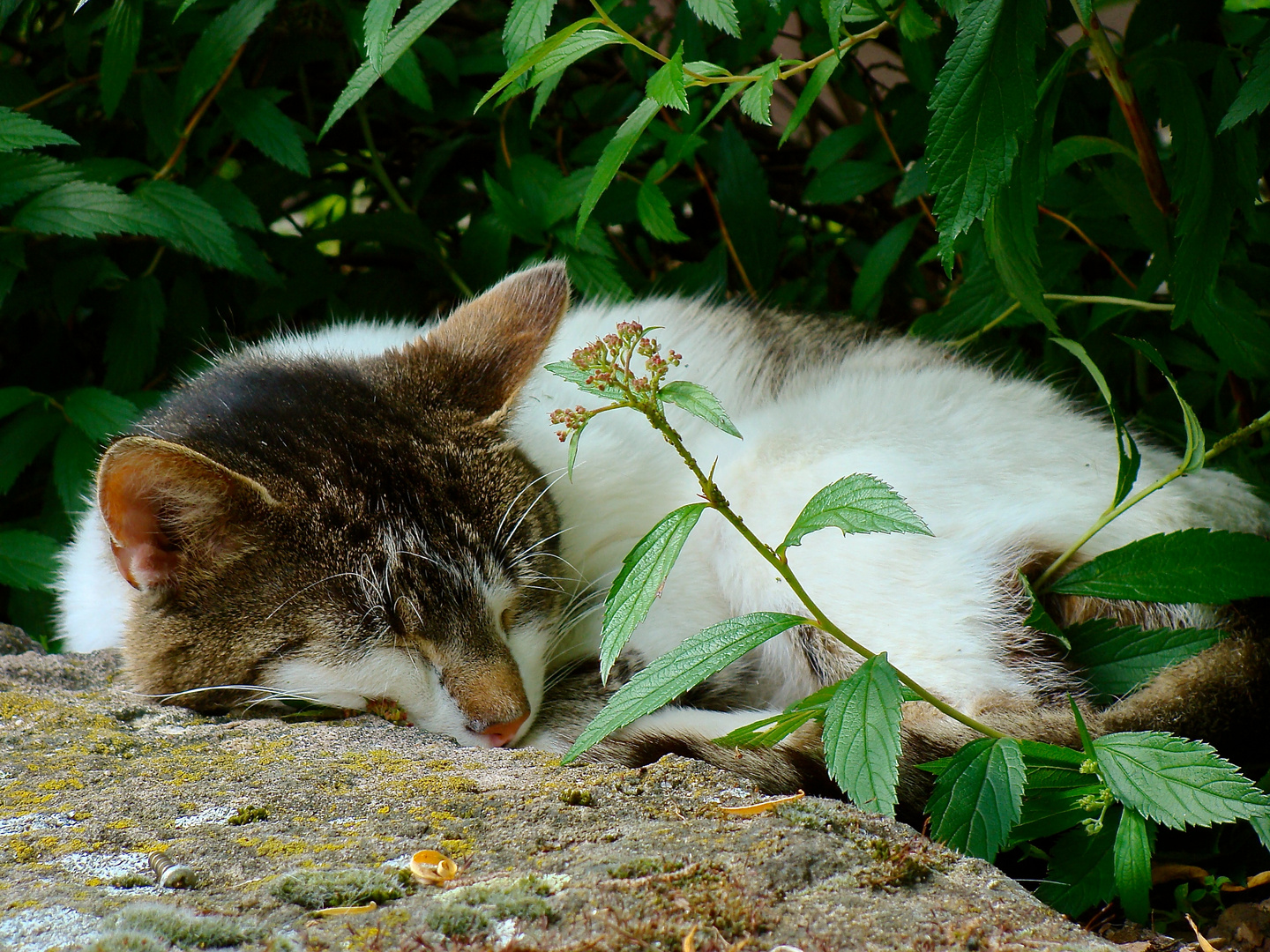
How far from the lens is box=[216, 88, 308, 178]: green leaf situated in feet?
8.94

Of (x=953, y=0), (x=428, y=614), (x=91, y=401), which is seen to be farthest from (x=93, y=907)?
(x=91, y=401)

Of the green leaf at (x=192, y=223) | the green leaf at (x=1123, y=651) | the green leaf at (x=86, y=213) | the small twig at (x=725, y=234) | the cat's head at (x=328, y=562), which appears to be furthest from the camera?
the small twig at (x=725, y=234)

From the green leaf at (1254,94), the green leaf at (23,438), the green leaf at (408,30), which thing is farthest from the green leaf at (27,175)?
the green leaf at (1254,94)

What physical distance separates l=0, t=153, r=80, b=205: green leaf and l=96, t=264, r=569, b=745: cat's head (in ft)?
3.14

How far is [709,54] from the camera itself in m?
3.08

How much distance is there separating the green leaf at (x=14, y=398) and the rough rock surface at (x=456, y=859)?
150 centimetres

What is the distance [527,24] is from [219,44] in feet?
5.36

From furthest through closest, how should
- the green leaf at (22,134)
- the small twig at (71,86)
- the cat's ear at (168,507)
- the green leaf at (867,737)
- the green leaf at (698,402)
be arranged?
the small twig at (71,86)
the green leaf at (22,134)
the cat's ear at (168,507)
the green leaf at (698,402)
the green leaf at (867,737)

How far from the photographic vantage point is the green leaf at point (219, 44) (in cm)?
269

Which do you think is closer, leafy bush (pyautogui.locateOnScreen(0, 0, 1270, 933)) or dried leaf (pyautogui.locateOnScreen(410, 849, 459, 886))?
dried leaf (pyautogui.locateOnScreen(410, 849, 459, 886))

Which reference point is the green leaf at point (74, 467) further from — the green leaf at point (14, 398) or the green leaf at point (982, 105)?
the green leaf at point (982, 105)

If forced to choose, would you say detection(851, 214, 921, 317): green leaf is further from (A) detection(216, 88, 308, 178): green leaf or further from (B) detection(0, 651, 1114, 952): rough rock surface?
(B) detection(0, 651, 1114, 952): rough rock surface

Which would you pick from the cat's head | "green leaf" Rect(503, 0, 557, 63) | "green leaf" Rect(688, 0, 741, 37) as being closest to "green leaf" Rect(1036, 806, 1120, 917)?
the cat's head

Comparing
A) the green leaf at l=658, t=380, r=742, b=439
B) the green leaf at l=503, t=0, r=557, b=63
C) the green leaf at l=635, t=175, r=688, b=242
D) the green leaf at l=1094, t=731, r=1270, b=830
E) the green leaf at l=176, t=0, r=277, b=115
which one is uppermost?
the green leaf at l=176, t=0, r=277, b=115
